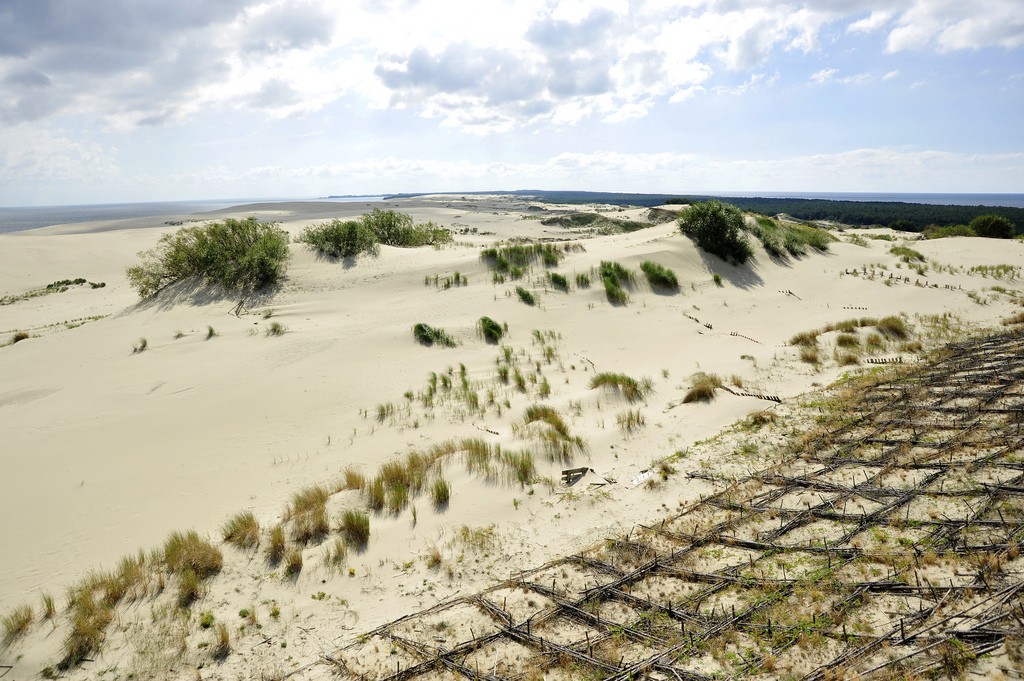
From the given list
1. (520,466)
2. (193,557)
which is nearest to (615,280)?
(520,466)

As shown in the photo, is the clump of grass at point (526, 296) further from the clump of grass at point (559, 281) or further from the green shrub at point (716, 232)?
the green shrub at point (716, 232)

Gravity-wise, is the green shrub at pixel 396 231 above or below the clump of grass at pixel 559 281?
above

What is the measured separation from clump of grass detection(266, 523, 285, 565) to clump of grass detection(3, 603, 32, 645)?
177 centimetres

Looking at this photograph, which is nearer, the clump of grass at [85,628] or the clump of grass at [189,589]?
the clump of grass at [85,628]

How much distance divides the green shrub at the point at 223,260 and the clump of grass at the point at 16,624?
11.6 metres

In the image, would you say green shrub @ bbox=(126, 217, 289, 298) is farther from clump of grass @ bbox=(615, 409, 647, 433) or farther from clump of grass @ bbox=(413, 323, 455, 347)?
clump of grass @ bbox=(615, 409, 647, 433)

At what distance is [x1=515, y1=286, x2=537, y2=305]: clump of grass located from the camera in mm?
14117

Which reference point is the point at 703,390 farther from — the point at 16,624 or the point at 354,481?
the point at 16,624

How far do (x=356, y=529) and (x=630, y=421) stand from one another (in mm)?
4099

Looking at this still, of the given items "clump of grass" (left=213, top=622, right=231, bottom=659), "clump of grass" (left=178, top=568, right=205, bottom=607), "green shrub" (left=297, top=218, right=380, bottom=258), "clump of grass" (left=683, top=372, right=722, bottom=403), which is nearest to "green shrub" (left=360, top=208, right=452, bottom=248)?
"green shrub" (left=297, top=218, right=380, bottom=258)

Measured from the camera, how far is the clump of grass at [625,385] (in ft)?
27.4

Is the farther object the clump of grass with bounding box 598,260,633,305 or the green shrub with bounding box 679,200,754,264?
the green shrub with bounding box 679,200,754,264

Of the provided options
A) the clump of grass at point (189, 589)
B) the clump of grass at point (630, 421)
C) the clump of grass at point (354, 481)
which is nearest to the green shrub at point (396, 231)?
the clump of grass at point (630, 421)

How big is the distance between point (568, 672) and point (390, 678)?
122 cm
